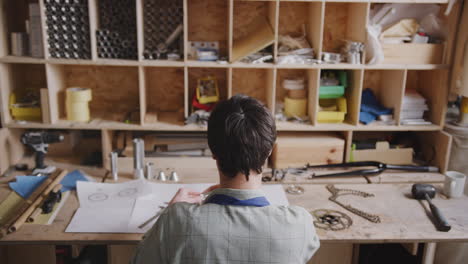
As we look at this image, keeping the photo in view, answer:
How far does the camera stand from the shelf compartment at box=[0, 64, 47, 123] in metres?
2.53

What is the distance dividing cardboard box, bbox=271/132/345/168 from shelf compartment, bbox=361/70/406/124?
39cm

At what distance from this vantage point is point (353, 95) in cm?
270

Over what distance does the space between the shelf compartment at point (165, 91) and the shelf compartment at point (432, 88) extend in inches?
60.0

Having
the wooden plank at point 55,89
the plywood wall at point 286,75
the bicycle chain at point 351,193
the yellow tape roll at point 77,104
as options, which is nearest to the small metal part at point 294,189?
the bicycle chain at point 351,193

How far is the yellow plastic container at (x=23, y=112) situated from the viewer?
2.57 m

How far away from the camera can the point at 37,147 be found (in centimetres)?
247

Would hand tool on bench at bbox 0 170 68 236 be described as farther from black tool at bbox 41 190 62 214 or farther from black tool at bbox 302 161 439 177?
black tool at bbox 302 161 439 177

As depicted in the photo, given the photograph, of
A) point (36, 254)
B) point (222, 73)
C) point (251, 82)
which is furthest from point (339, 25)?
point (36, 254)

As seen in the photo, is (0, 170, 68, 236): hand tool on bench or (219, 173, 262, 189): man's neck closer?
(219, 173, 262, 189): man's neck

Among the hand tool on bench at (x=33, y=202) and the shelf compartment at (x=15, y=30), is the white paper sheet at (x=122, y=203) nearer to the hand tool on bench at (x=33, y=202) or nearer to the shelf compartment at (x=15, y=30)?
the hand tool on bench at (x=33, y=202)

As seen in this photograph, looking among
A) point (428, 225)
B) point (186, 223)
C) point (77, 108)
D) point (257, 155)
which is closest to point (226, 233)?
point (186, 223)

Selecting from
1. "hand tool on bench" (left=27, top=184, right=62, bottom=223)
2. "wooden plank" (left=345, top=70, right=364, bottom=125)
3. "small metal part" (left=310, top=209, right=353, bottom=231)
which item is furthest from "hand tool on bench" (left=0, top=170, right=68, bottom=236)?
"wooden plank" (left=345, top=70, right=364, bottom=125)

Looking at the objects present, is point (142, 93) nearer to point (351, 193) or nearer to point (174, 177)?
point (174, 177)

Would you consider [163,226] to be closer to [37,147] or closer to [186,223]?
[186,223]
